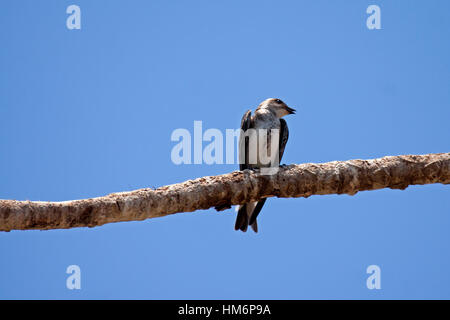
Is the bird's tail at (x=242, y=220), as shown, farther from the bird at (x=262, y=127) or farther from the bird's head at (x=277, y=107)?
the bird's head at (x=277, y=107)

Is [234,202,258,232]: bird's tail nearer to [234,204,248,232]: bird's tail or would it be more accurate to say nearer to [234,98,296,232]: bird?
[234,204,248,232]: bird's tail

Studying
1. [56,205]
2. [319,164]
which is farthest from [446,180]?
[56,205]

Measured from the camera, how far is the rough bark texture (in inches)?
233

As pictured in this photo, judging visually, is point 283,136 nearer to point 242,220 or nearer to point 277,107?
point 277,107

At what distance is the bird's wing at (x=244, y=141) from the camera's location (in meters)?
9.22

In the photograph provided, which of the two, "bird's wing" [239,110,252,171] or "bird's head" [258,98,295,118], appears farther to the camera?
"bird's head" [258,98,295,118]

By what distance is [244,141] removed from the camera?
9258mm

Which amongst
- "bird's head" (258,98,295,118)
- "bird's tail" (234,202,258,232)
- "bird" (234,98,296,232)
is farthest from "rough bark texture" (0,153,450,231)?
"bird's head" (258,98,295,118)

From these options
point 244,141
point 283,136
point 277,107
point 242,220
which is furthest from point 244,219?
point 277,107

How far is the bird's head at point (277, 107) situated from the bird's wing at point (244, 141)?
29cm

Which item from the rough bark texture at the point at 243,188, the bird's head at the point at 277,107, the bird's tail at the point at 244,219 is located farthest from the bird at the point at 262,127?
the rough bark texture at the point at 243,188

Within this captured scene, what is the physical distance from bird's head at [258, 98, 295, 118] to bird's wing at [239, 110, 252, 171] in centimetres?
29

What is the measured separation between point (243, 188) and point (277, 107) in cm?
296

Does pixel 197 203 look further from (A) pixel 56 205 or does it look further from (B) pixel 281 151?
(B) pixel 281 151
